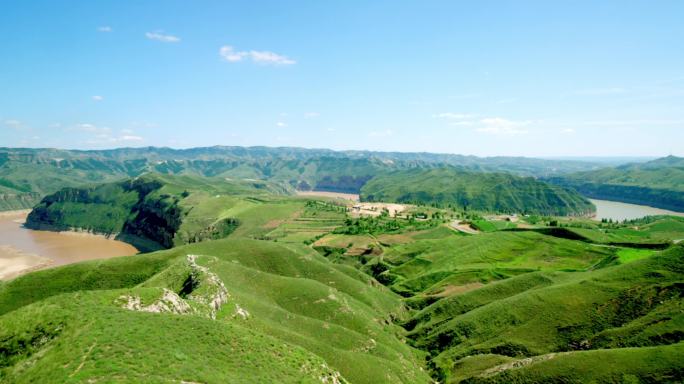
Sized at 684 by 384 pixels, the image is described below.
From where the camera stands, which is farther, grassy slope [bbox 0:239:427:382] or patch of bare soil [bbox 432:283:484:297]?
patch of bare soil [bbox 432:283:484:297]

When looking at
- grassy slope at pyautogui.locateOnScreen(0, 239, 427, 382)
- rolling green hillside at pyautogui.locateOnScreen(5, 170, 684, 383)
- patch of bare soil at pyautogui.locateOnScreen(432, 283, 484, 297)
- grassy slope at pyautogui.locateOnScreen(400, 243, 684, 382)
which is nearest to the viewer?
grassy slope at pyautogui.locateOnScreen(0, 239, 427, 382)

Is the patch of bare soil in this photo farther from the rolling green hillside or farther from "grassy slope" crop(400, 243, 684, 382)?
"grassy slope" crop(400, 243, 684, 382)

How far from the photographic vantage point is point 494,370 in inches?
2862

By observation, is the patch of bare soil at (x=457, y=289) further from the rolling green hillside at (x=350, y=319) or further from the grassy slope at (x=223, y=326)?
the grassy slope at (x=223, y=326)

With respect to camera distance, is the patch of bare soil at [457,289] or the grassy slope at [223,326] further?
the patch of bare soil at [457,289]

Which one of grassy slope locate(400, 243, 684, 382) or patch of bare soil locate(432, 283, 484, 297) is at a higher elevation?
grassy slope locate(400, 243, 684, 382)

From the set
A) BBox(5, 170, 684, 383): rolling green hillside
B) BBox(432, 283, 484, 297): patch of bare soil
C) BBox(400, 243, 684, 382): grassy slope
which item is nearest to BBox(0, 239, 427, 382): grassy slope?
BBox(5, 170, 684, 383): rolling green hillside

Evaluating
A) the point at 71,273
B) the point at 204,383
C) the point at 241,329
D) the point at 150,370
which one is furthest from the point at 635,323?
the point at 71,273

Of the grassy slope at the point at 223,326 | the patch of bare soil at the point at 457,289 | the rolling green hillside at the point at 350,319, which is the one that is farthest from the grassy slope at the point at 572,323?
the patch of bare soil at the point at 457,289

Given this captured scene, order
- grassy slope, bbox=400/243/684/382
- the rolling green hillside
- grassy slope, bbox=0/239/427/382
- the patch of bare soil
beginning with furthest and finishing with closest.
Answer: the patch of bare soil, grassy slope, bbox=400/243/684/382, the rolling green hillside, grassy slope, bbox=0/239/427/382

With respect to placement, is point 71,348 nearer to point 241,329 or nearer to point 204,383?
point 204,383

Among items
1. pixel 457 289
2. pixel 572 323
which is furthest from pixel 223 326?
pixel 457 289

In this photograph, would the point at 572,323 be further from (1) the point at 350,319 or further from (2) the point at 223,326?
(2) the point at 223,326

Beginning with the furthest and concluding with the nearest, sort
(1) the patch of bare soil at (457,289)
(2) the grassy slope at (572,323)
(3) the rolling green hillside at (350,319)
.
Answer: (1) the patch of bare soil at (457,289) → (2) the grassy slope at (572,323) → (3) the rolling green hillside at (350,319)
